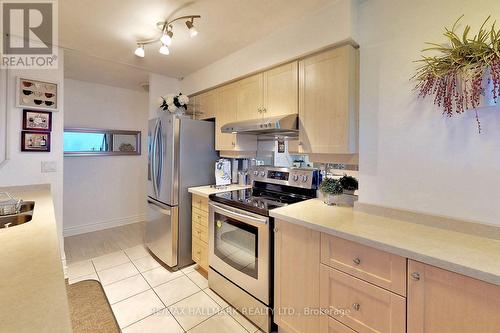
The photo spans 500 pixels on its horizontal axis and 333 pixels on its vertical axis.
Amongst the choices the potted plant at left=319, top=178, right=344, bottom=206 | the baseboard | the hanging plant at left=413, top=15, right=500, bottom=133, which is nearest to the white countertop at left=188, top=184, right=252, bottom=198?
the potted plant at left=319, top=178, right=344, bottom=206

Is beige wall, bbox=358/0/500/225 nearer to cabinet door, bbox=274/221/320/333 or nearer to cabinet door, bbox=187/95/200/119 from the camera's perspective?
cabinet door, bbox=274/221/320/333

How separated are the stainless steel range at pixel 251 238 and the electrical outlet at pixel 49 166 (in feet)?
5.62

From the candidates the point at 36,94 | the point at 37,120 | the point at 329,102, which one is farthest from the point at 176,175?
the point at 329,102

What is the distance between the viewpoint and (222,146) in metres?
2.67

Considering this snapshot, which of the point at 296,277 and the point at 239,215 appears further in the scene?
the point at 239,215

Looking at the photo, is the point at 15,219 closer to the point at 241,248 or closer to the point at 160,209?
the point at 160,209

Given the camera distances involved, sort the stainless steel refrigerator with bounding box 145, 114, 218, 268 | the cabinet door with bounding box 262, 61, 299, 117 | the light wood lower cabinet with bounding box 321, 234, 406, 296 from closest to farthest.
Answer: the light wood lower cabinet with bounding box 321, 234, 406, 296
the cabinet door with bounding box 262, 61, 299, 117
the stainless steel refrigerator with bounding box 145, 114, 218, 268

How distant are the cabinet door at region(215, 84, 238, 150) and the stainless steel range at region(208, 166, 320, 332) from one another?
50 centimetres

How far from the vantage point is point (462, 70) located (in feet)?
4.00

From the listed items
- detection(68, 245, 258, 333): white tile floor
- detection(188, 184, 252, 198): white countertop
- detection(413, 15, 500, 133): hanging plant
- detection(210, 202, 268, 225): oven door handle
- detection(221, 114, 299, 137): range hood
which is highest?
detection(413, 15, 500, 133): hanging plant

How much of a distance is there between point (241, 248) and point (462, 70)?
1.84 m

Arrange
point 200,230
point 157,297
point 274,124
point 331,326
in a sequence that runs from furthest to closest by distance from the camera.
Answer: point 200,230 < point 157,297 < point 274,124 < point 331,326

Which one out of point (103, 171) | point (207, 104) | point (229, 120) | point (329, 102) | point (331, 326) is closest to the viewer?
point (331, 326)

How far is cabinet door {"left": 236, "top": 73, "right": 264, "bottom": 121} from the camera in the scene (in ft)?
7.46
